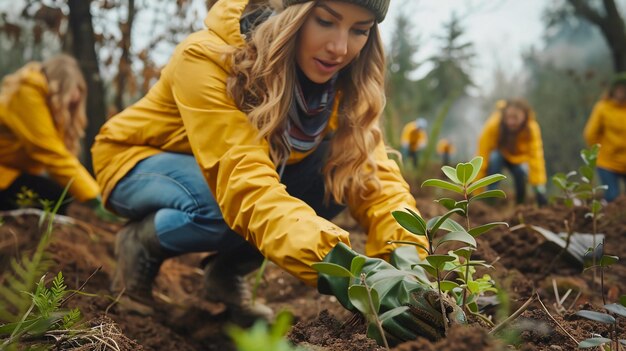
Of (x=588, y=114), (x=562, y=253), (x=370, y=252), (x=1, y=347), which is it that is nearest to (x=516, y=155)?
(x=562, y=253)

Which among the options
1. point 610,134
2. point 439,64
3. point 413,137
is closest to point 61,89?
point 610,134

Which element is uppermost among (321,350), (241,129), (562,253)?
(241,129)

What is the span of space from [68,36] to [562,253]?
3250 mm

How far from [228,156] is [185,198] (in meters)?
0.45

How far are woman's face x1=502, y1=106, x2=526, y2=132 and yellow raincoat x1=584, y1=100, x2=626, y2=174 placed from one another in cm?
60

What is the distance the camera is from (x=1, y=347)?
0.84 m

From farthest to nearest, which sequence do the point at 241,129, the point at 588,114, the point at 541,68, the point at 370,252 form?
the point at 541,68 → the point at 588,114 → the point at 370,252 → the point at 241,129

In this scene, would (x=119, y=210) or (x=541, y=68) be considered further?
(x=541, y=68)

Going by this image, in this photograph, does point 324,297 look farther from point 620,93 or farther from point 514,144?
point 620,93

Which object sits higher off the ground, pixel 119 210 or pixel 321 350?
pixel 321 350

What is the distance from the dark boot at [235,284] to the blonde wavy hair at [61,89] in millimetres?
1561

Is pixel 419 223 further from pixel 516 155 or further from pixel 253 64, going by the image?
pixel 516 155

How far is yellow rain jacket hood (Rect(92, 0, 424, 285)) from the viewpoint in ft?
4.08

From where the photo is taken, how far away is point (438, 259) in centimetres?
93
